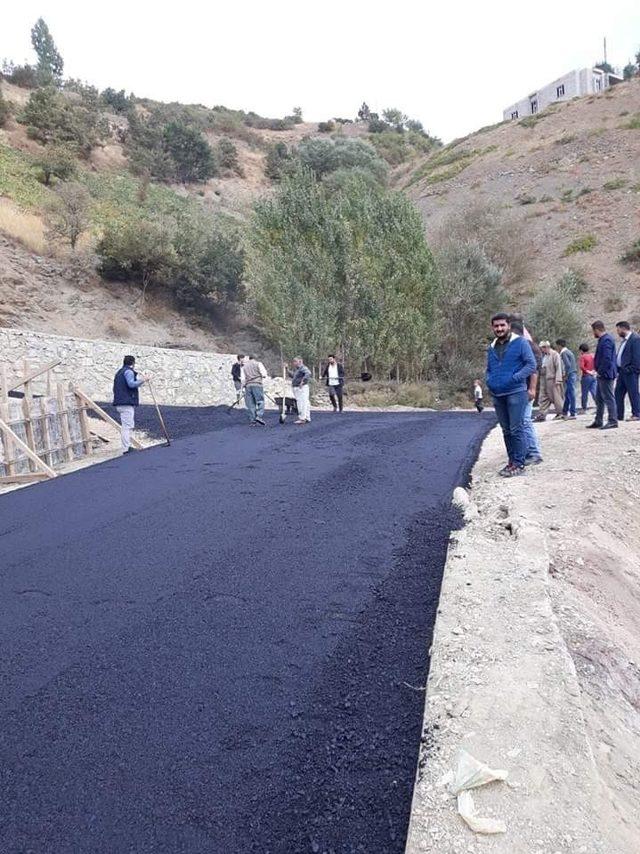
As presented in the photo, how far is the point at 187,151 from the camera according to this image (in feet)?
152

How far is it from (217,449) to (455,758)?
7.97 metres

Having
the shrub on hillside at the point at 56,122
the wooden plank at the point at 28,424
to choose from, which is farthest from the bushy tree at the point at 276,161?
the wooden plank at the point at 28,424

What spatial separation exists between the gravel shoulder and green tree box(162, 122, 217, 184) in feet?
154

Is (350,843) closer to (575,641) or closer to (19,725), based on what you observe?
(19,725)

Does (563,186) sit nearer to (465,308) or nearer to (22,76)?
(465,308)

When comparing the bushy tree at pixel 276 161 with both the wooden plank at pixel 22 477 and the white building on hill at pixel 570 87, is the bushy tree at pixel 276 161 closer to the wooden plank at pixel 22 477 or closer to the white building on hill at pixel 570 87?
the white building on hill at pixel 570 87

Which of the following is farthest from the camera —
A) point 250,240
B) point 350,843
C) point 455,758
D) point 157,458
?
point 250,240

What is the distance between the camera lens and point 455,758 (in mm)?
2295

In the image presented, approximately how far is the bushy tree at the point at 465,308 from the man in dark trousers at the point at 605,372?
596 inches

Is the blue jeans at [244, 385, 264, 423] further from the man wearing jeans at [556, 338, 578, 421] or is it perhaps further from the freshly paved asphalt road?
the freshly paved asphalt road

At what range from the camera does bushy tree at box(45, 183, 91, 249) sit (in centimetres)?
2392

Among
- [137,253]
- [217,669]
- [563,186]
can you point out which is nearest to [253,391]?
[217,669]

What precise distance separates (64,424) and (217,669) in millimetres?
8815

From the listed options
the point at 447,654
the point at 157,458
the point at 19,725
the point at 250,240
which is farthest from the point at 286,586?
the point at 250,240
